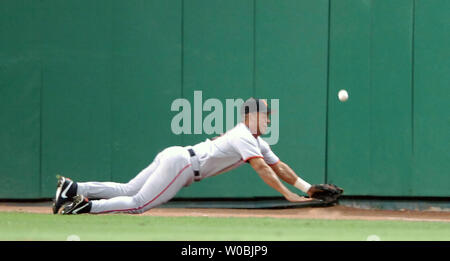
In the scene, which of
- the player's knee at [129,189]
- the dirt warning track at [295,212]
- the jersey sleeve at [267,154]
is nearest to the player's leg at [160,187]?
the player's knee at [129,189]

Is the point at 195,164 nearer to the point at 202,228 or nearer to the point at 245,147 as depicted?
the point at 245,147

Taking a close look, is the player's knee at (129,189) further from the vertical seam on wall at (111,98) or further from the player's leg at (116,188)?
the vertical seam on wall at (111,98)

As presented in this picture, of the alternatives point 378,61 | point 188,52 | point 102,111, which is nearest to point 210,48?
point 188,52

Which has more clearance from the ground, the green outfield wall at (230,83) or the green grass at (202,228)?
the green outfield wall at (230,83)

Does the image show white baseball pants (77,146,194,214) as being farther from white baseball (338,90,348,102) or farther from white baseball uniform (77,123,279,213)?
white baseball (338,90,348,102)

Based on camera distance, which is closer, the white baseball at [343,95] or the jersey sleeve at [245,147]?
the jersey sleeve at [245,147]

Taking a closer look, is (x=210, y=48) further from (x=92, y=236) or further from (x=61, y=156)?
(x=92, y=236)

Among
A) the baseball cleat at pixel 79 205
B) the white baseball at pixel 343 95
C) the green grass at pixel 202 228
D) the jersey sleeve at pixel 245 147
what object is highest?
the white baseball at pixel 343 95

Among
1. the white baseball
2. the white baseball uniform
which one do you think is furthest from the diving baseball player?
the white baseball
